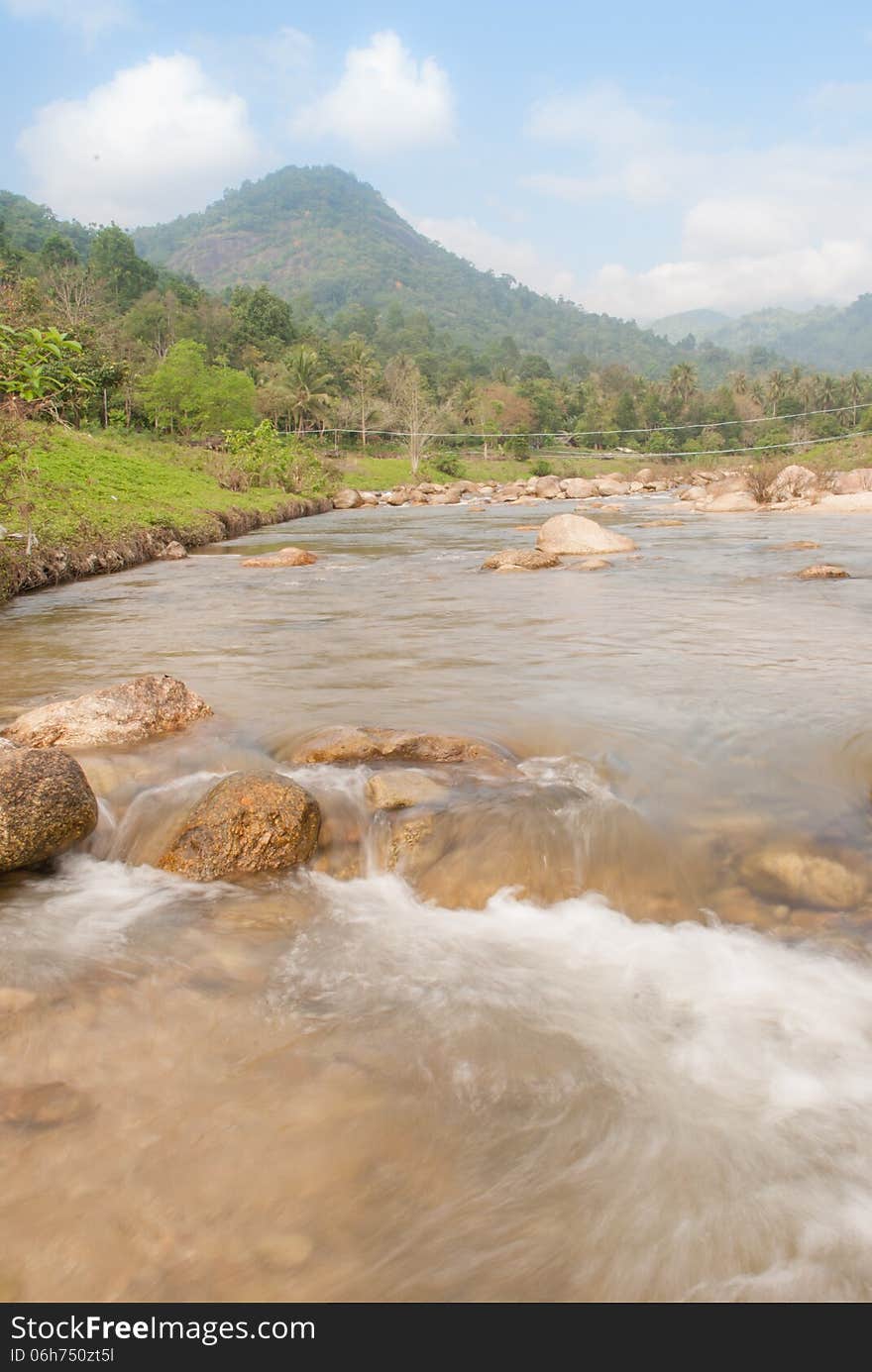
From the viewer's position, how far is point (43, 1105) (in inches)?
103

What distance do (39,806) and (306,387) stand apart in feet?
215

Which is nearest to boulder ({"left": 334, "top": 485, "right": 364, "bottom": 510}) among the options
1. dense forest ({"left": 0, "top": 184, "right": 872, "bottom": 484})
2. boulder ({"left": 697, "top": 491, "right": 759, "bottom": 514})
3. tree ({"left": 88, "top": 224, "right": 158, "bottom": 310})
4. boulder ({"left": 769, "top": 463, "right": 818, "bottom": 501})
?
dense forest ({"left": 0, "top": 184, "right": 872, "bottom": 484})

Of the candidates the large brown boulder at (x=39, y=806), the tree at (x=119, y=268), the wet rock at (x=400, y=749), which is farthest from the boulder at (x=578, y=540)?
the tree at (x=119, y=268)

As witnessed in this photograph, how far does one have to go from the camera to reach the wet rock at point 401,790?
4547 mm

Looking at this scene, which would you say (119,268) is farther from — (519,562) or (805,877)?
(805,877)

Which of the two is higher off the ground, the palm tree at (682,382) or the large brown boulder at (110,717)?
the palm tree at (682,382)

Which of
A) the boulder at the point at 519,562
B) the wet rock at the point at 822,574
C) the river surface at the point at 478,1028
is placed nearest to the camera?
the river surface at the point at 478,1028

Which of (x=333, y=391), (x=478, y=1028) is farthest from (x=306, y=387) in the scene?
(x=478, y=1028)

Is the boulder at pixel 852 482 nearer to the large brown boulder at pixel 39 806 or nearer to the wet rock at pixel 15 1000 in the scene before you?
the large brown boulder at pixel 39 806

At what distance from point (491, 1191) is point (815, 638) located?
7.74 m

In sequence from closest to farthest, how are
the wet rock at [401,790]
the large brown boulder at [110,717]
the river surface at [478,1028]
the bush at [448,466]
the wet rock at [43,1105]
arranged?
1. the river surface at [478,1028]
2. the wet rock at [43,1105]
3. the wet rock at [401,790]
4. the large brown boulder at [110,717]
5. the bush at [448,466]

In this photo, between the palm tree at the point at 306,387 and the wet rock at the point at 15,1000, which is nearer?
the wet rock at the point at 15,1000

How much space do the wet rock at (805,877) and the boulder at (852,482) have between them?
30.5 m

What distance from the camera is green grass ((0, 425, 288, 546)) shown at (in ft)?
45.5
